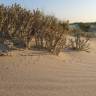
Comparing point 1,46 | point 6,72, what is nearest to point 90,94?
point 6,72

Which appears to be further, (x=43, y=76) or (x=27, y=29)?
(x=27, y=29)

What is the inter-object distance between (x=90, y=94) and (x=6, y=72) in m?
1.79

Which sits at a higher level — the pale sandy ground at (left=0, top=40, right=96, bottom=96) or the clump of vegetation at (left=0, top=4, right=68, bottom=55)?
the clump of vegetation at (left=0, top=4, right=68, bottom=55)

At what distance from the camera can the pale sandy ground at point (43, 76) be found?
5160 millimetres

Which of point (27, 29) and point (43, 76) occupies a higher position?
point (27, 29)

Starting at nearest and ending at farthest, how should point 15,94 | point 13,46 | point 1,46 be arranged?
point 15,94 < point 1,46 < point 13,46

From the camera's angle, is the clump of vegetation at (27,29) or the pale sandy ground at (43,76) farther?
the clump of vegetation at (27,29)

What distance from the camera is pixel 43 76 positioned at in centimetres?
614

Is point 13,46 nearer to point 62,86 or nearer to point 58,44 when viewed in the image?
point 58,44

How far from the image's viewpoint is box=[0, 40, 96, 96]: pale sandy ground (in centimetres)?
516

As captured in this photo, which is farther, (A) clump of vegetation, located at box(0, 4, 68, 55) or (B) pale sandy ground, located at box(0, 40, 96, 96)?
(A) clump of vegetation, located at box(0, 4, 68, 55)

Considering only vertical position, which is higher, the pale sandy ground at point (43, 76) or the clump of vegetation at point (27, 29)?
the clump of vegetation at point (27, 29)

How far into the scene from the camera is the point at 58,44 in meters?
9.29

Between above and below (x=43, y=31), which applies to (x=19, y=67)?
below
